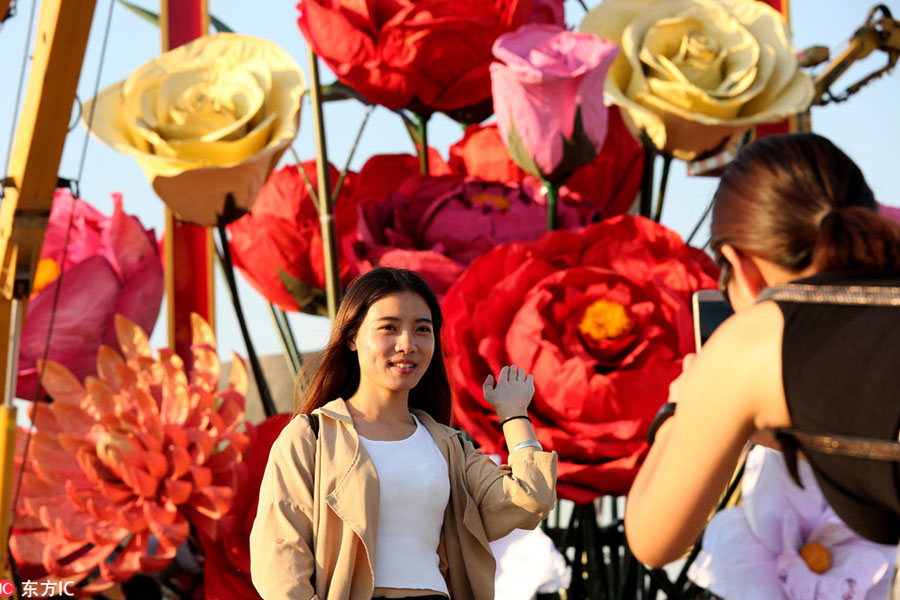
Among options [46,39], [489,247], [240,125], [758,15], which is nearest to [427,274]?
[489,247]

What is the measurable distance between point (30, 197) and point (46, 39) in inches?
5.4

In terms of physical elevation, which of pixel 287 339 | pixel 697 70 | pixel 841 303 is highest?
pixel 697 70

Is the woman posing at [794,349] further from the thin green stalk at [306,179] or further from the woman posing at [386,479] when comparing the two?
the thin green stalk at [306,179]

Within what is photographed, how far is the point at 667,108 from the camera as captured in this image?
734 mm

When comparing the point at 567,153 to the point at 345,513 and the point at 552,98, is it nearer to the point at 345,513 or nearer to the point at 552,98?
the point at 552,98

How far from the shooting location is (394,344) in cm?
58

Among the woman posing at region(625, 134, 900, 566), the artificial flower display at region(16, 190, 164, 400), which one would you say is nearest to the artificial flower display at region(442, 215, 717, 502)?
the woman posing at region(625, 134, 900, 566)

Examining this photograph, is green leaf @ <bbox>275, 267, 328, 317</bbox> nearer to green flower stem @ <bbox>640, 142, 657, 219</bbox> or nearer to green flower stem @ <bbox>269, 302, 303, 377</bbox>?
green flower stem @ <bbox>269, 302, 303, 377</bbox>

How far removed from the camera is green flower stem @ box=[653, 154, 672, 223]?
2.58 feet

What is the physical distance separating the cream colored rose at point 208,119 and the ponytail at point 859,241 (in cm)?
45

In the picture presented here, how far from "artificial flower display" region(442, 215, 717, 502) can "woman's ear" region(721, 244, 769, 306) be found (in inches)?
8.6

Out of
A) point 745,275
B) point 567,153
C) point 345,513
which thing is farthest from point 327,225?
point 745,275

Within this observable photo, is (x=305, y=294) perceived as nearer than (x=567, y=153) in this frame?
No

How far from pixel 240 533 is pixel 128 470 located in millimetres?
90
